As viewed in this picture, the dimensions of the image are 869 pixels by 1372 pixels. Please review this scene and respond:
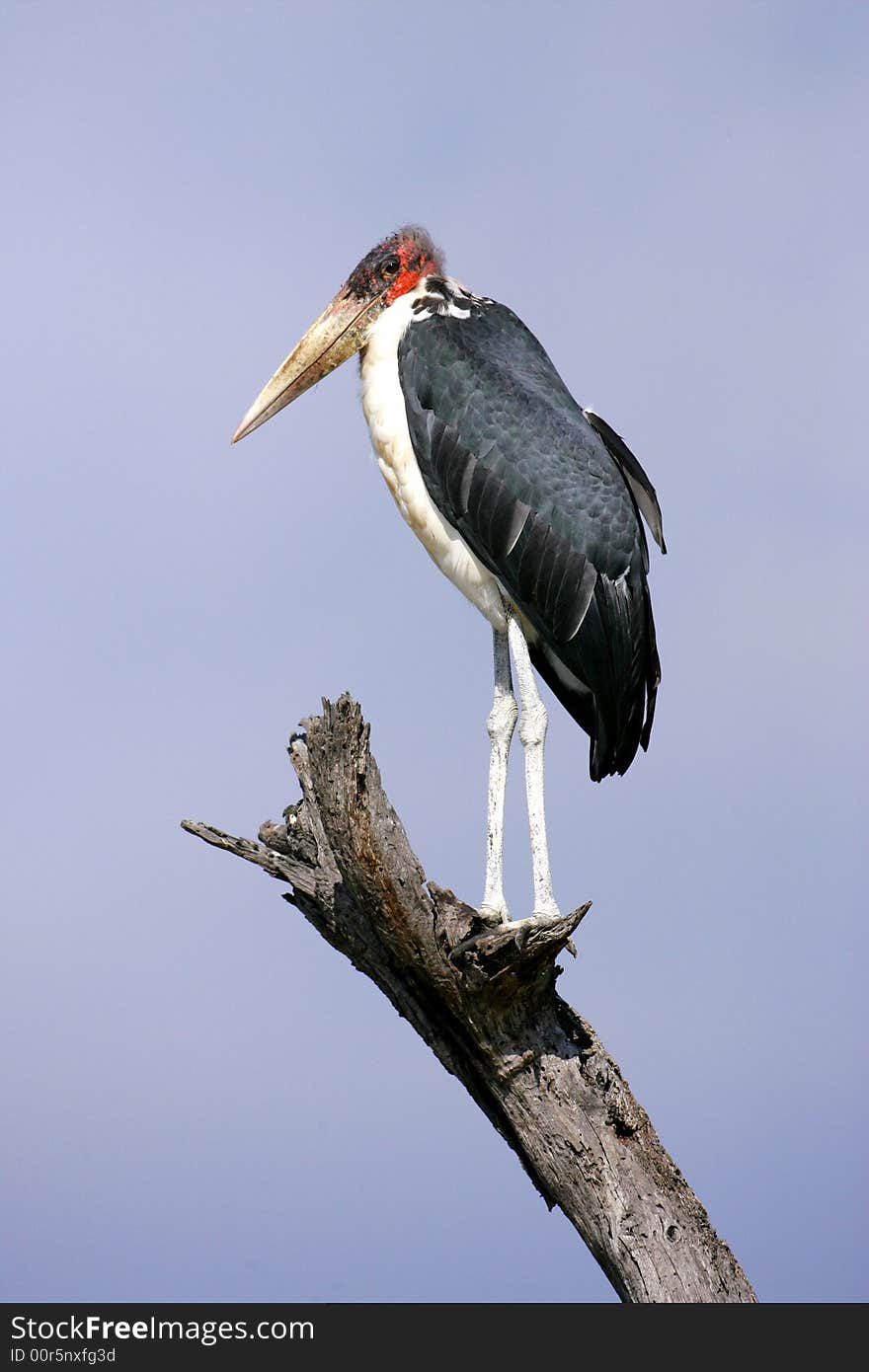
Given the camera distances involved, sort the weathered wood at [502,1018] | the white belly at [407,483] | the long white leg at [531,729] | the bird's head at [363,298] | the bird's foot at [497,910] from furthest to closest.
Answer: the bird's head at [363,298] < the white belly at [407,483] < the long white leg at [531,729] < the bird's foot at [497,910] < the weathered wood at [502,1018]

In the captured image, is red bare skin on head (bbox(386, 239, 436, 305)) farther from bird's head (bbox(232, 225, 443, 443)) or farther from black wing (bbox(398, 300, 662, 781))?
black wing (bbox(398, 300, 662, 781))

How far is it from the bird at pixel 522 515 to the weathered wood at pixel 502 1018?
61 cm

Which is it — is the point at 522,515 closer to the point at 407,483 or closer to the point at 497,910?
the point at 407,483

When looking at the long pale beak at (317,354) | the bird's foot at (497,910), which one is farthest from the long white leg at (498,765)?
the long pale beak at (317,354)

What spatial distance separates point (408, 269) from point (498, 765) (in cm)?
268

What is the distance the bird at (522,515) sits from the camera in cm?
810

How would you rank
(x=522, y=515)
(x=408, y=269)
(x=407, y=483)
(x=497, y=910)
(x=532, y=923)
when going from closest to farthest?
1. (x=532, y=923)
2. (x=497, y=910)
3. (x=522, y=515)
4. (x=407, y=483)
5. (x=408, y=269)

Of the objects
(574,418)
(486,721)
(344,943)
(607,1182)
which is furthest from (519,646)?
(607,1182)

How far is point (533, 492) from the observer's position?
811 cm

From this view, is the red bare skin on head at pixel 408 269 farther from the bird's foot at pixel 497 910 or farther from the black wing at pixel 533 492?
the bird's foot at pixel 497 910

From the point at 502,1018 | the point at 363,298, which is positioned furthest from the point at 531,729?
the point at 363,298

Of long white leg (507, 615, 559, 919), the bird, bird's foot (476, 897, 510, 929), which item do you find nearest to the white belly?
the bird

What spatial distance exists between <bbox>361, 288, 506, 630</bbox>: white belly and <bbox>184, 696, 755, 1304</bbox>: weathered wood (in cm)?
144

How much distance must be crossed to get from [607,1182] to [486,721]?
7.57 feet
